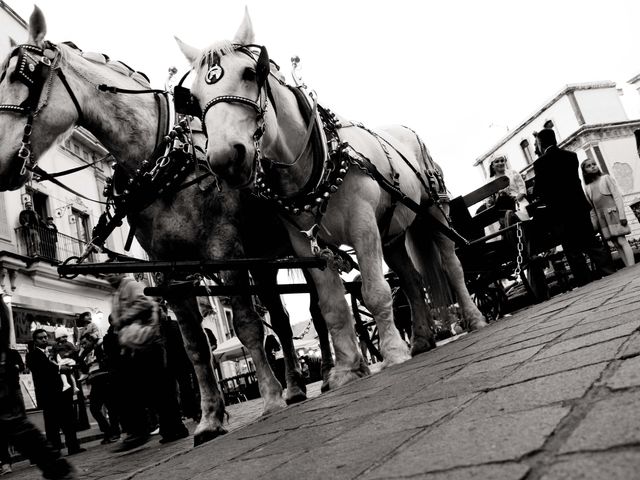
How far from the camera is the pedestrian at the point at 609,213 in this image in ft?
27.9

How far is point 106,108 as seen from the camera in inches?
155

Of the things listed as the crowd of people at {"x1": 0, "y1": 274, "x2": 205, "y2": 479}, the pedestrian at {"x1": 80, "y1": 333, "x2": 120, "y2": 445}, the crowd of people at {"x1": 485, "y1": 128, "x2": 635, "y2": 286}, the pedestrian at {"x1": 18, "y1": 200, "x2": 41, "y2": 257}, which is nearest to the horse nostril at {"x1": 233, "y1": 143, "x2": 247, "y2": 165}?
the crowd of people at {"x1": 0, "y1": 274, "x2": 205, "y2": 479}

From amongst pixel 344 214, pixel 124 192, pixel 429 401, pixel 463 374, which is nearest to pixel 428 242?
pixel 344 214

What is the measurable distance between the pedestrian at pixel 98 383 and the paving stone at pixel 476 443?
301 inches

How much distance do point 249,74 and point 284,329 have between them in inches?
97.8

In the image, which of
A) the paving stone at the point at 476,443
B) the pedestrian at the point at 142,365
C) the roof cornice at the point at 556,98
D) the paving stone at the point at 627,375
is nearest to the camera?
the paving stone at the point at 476,443

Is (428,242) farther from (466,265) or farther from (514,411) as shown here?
(514,411)

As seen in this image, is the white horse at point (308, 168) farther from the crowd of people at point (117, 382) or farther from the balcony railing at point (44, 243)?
the balcony railing at point (44, 243)

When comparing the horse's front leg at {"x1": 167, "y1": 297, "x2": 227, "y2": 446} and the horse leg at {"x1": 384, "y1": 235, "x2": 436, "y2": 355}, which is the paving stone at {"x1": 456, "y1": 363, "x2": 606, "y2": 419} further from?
the horse leg at {"x1": 384, "y1": 235, "x2": 436, "y2": 355}

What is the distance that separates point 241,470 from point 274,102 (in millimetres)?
2786

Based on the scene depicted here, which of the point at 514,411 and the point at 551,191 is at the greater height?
the point at 551,191

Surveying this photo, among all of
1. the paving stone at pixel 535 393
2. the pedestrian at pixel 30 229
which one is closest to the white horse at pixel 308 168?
the paving stone at pixel 535 393

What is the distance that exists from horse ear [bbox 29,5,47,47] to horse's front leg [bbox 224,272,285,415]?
2.15 metres

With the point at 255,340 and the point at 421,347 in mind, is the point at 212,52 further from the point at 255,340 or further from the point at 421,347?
the point at 421,347
